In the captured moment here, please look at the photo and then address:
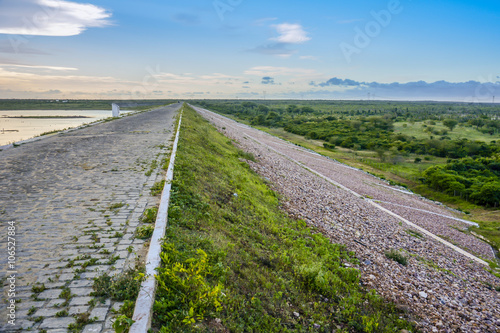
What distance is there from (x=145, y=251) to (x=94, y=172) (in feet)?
17.8

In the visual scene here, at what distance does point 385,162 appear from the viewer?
138 feet

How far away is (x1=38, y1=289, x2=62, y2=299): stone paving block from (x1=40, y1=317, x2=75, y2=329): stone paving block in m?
0.40

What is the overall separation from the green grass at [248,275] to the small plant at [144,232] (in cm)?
37

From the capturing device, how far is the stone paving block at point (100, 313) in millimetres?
3156

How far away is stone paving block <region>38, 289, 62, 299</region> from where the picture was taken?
3434mm

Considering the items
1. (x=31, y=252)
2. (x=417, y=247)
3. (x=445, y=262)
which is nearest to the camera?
(x=31, y=252)

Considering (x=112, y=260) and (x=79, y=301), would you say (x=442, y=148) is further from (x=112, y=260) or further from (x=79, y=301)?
(x=79, y=301)

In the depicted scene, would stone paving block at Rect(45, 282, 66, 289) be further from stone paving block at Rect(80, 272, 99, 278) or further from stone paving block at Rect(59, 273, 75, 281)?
stone paving block at Rect(80, 272, 99, 278)

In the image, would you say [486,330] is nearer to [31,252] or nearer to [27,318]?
[27,318]

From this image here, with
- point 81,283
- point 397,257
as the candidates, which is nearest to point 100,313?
point 81,283

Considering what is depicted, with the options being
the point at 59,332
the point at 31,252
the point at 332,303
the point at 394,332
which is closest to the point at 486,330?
the point at 394,332

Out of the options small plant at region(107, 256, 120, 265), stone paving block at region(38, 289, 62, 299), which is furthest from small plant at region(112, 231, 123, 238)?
stone paving block at region(38, 289, 62, 299)

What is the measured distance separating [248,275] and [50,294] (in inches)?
111

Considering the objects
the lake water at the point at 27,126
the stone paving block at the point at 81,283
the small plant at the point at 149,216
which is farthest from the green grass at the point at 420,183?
the lake water at the point at 27,126
